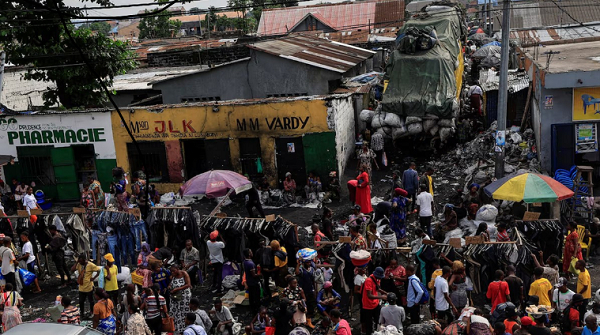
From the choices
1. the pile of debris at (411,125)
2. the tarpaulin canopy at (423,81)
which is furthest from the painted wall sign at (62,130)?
the tarpaulin canopy at (423,81)

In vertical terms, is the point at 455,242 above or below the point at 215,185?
below

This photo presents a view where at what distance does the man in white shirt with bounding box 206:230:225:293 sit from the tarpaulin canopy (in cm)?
921

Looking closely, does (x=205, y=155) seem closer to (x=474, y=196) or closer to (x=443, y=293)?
(x=474, y=196)

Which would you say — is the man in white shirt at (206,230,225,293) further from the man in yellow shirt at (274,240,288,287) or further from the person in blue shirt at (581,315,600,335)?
the person in blue shirt at (581,315,600,335)

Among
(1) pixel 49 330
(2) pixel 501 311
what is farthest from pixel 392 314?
(1) pixel 49 330

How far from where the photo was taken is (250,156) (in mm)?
19281

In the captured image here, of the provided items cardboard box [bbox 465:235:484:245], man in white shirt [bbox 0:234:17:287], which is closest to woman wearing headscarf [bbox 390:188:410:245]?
cardboard box [bbox 465:235:484:245]

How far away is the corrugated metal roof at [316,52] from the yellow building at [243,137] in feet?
9.56

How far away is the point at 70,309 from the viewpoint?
9.93 metres

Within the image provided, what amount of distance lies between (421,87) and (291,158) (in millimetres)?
4727

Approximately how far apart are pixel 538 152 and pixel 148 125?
11336mm

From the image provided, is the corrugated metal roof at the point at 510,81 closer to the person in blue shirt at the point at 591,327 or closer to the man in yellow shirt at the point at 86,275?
the person in blue shirt at the point at 591,327

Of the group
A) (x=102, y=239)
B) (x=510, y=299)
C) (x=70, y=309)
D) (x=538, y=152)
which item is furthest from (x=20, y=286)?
(x=538, y=152)

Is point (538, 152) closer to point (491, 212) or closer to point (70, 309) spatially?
point (491, 212)
